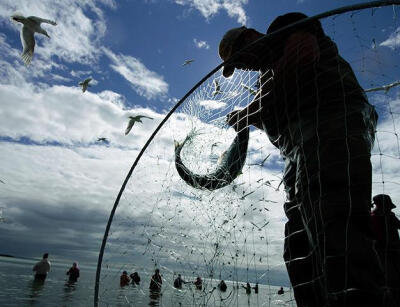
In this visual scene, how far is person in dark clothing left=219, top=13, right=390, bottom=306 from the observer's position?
1.52m

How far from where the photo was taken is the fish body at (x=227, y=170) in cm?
334

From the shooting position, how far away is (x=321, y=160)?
5.90ft

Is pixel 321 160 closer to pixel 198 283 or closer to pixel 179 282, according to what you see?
pixel 198 283

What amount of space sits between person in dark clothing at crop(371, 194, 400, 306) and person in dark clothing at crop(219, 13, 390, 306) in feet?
0.73

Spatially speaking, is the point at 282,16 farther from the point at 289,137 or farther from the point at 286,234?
the point at 286,234

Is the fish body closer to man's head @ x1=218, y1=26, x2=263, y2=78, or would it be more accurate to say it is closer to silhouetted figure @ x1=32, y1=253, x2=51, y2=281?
man's head @ x1=218, y1=26, x2=263, y2=78

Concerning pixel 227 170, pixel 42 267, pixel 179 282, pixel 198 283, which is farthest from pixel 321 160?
pixel 42 267

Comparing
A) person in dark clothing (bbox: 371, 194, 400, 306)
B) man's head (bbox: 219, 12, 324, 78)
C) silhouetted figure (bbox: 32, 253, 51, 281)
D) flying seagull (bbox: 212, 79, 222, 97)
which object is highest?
flying seagull (bbox: 212, 79, 222, 97)

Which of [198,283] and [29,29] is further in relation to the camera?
[29,29]

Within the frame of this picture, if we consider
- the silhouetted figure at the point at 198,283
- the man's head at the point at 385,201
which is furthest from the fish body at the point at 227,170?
the man's head at the point at 385,201

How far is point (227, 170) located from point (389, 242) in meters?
1.62

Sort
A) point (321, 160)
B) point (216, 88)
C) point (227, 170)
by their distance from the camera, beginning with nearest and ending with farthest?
point (321, 160)
point (227, 170)
point (216, 88)

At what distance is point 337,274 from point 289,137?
0.99 meters

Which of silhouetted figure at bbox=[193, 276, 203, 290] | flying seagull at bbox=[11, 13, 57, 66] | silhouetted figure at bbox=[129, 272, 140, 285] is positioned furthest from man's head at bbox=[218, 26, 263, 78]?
flying seagull at bbox=[11, 13, 57, 66]
